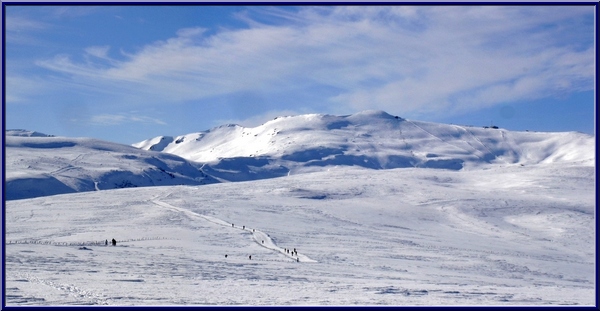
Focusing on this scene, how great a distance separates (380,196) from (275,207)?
22.7m

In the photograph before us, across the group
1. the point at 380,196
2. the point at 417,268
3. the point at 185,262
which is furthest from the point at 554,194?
the point at 185,262

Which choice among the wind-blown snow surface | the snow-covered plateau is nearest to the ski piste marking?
the wind-blown snow surface

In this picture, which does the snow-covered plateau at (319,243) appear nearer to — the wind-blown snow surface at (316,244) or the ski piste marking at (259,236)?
the wind-blown snow surface at (316,244)

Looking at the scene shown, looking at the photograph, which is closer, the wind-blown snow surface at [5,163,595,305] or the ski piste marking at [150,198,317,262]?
the wind-blown snow surface at [5,163,595,305]

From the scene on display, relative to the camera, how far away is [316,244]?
163 ft

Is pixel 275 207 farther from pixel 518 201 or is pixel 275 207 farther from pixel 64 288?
pixel 64 288

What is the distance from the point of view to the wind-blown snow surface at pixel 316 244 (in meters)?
24.9

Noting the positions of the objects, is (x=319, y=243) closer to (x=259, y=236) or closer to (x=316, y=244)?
(x=316, y=244)

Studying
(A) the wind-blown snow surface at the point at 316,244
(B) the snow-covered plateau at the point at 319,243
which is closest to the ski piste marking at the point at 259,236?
(A) the wind-blown snow surface at the point at 316,244

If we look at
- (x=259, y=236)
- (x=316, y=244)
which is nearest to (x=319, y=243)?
(x=316, y=244)

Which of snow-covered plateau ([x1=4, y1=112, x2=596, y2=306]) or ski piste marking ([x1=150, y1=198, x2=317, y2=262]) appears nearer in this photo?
snow-covered plateau ([x1=4, y1=112, x2=596, y2=306])

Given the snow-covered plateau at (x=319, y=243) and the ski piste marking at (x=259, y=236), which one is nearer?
the snow-covered plateau at (x=319, y=243)

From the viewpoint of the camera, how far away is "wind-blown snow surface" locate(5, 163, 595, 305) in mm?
24891

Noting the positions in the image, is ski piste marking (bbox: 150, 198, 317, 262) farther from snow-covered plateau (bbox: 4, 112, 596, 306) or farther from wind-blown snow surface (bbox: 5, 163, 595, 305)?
snow-covered plateau (bbox: 4, 112, 596, 306)
